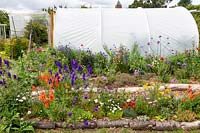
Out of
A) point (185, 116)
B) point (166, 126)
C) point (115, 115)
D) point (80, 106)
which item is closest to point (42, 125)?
point (80, 106)

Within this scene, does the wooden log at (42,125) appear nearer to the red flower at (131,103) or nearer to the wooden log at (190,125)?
the red flower at (131,103)

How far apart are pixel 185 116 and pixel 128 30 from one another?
5.48m

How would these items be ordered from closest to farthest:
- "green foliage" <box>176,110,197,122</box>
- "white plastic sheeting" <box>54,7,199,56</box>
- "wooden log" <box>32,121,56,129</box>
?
"wooden log" <box>32,121,56,129</box>, "green foliage" <box>176,110,197,122</box>, "white plastic sheeting" <box>54,7,199,56</box>

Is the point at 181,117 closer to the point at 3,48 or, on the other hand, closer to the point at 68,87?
the point at 68,87

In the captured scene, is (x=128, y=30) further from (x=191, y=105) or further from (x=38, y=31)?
(x=38, y=31)

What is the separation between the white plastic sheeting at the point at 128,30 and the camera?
373 inches

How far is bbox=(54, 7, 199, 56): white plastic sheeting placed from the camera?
31.1 ft

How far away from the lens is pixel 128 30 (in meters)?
9.54

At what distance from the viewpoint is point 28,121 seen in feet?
14.2

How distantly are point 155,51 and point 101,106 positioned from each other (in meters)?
5.35

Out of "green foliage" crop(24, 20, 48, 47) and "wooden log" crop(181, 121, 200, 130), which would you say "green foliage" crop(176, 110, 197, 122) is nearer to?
"wooden log" crop(181, 121, 200, 130)

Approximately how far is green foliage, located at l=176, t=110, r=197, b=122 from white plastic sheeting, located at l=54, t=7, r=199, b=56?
4729mm

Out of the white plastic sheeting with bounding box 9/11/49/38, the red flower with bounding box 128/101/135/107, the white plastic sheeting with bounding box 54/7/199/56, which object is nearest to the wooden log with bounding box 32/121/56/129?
the red flower with bounding box 128/101/135/107

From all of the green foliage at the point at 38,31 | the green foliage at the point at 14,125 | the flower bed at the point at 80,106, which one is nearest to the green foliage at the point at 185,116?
the flower bed at the point at 80,106
